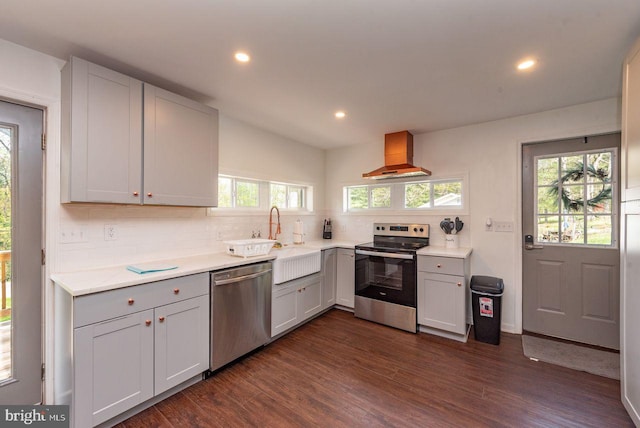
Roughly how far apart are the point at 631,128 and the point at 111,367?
3.44m

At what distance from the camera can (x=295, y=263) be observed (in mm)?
2934

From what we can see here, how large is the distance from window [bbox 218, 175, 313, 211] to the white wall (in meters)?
1.69

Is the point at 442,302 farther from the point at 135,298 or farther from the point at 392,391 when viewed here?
the point at 135,298

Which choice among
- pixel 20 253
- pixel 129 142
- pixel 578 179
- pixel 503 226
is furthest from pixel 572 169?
pixel 20 253

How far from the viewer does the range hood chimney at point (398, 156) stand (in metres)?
3.42

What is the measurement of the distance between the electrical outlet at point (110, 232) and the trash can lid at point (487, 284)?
3381 mm

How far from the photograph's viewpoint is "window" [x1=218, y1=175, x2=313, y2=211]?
314 centimetres

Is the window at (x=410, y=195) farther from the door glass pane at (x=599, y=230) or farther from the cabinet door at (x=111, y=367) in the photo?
the cabinet door at (x=111, y=367)

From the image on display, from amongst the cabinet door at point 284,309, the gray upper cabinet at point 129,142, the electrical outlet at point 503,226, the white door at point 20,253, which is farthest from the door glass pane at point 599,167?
the white door at point 20,253

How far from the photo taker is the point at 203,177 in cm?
246

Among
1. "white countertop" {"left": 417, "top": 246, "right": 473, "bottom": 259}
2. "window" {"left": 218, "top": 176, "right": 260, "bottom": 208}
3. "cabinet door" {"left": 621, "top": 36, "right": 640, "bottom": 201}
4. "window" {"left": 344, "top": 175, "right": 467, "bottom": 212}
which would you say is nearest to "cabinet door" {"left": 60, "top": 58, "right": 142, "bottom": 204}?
"window" {"left": 218, "top": 176, "right": 260, "bottom": 208}

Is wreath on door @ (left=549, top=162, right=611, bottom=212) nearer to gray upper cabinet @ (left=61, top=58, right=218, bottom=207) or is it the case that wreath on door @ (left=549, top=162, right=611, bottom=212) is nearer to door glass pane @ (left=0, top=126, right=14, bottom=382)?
gray upper cabinet @ (left=61, top=58, right=218, bottom=207)

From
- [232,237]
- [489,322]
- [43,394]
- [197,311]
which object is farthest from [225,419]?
[489,322]

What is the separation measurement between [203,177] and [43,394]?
1859mm
